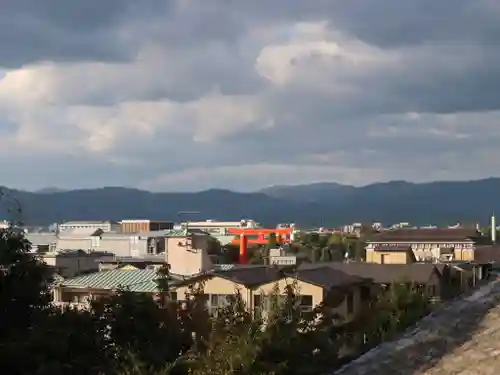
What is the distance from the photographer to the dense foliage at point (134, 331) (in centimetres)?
1197

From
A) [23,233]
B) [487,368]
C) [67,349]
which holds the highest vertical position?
[23,233]

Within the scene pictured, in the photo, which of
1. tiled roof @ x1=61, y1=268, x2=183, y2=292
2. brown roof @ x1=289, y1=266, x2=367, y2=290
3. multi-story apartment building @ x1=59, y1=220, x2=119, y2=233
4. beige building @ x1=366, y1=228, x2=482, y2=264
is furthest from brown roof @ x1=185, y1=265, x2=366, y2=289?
multi-story apartment building @ x1=59, y1=220, x2=119, y2=233

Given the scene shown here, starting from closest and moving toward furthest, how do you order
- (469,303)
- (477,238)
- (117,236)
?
(469,303), (477,238), (117,236)

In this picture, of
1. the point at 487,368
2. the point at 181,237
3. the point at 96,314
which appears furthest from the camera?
the point at 181,237

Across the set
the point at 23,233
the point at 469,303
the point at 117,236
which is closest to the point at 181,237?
the point at 23,233

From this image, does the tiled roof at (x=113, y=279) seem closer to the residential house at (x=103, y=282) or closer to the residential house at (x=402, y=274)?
the residential house at (x=103, y=282)

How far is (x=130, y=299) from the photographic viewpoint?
1725 cm

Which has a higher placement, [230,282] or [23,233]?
[23,233]

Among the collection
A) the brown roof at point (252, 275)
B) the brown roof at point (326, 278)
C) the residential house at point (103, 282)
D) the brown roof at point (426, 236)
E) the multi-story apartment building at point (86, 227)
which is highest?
the multi-story apartment building at point (86, 227)

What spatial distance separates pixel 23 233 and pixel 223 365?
922cm

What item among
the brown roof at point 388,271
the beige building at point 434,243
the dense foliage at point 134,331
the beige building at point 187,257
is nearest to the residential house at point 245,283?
the brown roof at point 388,271

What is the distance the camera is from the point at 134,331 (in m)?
16.8

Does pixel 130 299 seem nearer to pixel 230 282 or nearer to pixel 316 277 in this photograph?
pixel 230 282

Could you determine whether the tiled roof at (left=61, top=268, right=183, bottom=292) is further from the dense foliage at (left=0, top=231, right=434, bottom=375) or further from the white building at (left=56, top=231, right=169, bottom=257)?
the white building at (left=56, top=231, right=169, bottom=257)
